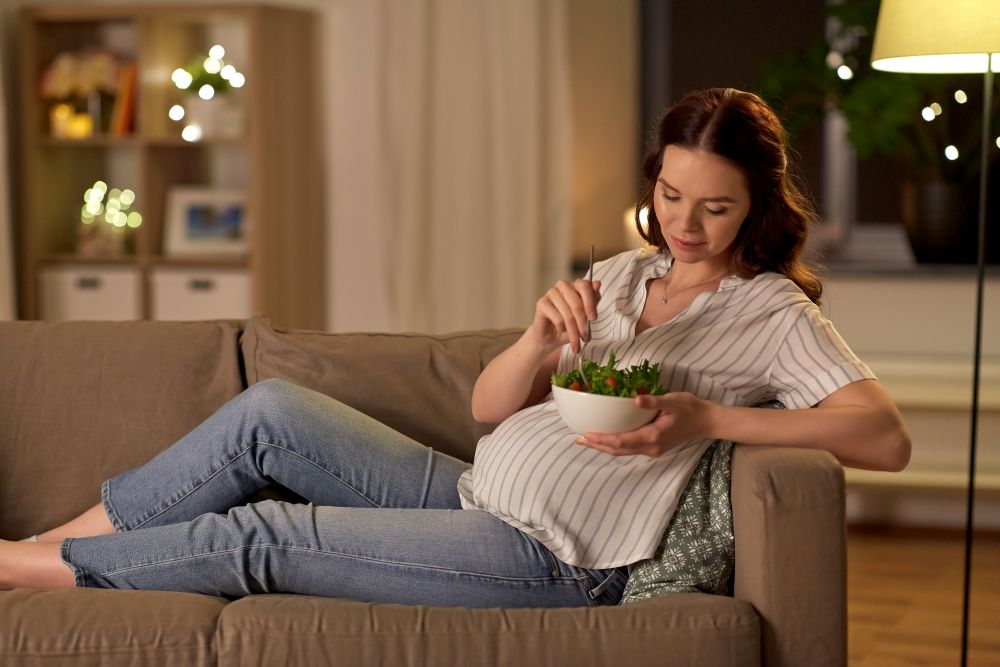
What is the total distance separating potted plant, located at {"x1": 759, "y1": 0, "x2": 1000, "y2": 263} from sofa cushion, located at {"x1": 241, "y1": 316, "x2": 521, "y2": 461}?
1778mm

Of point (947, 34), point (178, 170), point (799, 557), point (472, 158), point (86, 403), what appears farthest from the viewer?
point (178, 170)

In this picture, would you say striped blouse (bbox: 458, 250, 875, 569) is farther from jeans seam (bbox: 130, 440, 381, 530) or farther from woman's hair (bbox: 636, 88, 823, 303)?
jeans seam (bbox: 130, 440, 381, 530)

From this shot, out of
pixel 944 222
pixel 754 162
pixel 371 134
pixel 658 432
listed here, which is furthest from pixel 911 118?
pixel 658 432

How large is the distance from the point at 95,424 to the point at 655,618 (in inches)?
43.4

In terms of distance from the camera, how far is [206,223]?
4.25 m

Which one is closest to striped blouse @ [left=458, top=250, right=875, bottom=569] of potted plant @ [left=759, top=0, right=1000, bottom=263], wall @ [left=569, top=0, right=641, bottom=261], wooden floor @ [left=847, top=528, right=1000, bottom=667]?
wooden floor @ [left=847, top=528, right=1000, bottom=667]

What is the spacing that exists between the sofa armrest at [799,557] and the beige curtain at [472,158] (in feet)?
8.48

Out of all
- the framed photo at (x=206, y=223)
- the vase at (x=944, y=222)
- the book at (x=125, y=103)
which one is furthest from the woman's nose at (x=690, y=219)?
the book at (x=125, y=103)

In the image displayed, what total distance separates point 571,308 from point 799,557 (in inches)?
17.8

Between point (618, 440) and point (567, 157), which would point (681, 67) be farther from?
point (618, 440)

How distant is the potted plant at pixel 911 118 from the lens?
3549 mm

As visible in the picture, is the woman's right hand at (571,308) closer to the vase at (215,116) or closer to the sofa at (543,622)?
the sofa at (543,622)

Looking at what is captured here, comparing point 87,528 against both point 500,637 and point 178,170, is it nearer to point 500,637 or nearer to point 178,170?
point 500,637

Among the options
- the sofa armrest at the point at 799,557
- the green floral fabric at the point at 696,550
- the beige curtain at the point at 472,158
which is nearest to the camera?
the sofa armrest at the point at 799,557
